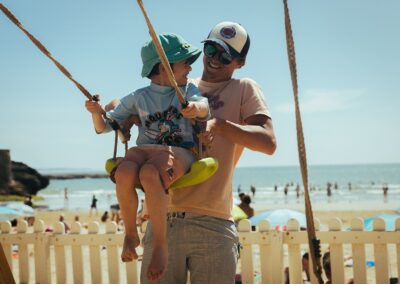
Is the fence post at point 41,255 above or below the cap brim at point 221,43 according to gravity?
below

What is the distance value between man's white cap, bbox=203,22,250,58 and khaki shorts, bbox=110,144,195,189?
2.20 feet

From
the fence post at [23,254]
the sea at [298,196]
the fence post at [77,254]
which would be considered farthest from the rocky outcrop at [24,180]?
the fence post at [77,254]

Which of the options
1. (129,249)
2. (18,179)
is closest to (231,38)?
(129,249)

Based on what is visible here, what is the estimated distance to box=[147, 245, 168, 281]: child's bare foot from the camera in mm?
2070

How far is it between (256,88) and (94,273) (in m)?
4.17

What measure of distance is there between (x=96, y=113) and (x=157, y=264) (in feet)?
2.59

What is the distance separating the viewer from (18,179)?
45.5 metres

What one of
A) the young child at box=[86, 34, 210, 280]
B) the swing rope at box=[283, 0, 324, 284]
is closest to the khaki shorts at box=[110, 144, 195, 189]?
the young child at box=[86, 34, 210, 280]

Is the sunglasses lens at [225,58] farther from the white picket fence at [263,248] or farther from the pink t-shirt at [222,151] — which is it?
the white picket fence at [263,248]

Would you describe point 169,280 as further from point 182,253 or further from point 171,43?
point 171,43

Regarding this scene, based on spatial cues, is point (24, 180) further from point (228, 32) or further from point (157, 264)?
point (157, 264)

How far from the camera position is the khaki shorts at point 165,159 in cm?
217

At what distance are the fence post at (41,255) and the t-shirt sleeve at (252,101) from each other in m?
4.26

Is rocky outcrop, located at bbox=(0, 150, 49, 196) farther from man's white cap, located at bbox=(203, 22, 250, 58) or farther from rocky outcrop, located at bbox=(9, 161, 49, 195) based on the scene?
man's white cap, located at bbox=(203, 22, 250, 58)
